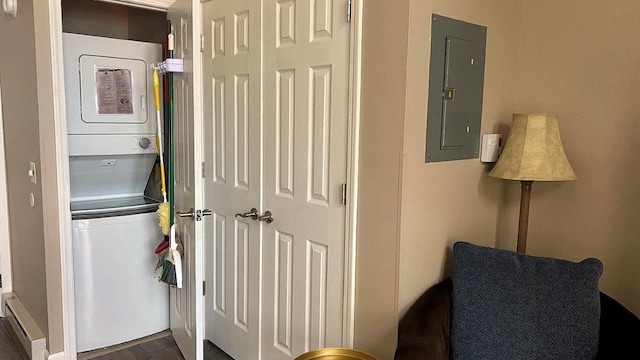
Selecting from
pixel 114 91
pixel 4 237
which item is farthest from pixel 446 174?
pixel 4 237

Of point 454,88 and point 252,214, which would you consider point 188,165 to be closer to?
point 252,214

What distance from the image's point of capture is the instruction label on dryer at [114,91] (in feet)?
9.87

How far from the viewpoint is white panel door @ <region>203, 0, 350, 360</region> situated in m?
1.94

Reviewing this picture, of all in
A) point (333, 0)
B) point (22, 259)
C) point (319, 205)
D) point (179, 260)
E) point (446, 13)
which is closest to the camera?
point (446, 13)

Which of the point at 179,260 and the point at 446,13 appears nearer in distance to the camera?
the point at 446,13

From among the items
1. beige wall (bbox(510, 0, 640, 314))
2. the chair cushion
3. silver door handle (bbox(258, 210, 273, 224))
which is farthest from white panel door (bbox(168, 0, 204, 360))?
beige wall (bbox(510, 0, 640, 314))

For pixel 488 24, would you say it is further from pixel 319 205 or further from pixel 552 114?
pixel 319 205

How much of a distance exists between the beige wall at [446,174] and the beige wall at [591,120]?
12cm

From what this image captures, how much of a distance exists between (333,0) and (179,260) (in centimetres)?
156

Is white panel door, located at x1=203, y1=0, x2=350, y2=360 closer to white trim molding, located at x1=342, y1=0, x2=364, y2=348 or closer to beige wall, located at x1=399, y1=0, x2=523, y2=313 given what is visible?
white trim molding, located at x1=342, y1=0, x2=364, y2=348

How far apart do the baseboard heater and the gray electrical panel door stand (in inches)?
95.2

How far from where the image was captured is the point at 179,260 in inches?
101

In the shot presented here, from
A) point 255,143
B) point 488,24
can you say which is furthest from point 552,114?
point 255,143

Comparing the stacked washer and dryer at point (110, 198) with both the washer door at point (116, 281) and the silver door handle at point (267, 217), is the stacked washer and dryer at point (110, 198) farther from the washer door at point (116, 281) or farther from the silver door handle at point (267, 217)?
the silver door handle at point (267, 217)
